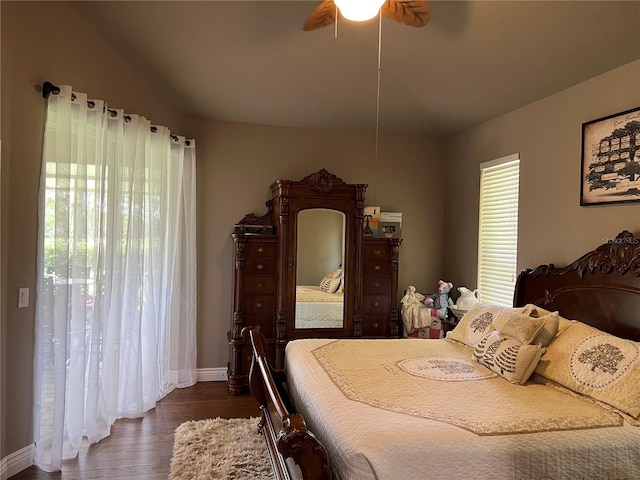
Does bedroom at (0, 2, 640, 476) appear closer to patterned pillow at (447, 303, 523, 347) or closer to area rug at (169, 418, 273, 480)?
patterned pillow at (447, 303, 523, 347)

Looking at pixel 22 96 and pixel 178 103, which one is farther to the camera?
pixel 178 103

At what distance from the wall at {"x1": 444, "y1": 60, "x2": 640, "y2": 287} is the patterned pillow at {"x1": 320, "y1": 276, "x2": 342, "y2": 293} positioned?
A: 1.30 metres

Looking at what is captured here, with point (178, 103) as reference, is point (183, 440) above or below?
below

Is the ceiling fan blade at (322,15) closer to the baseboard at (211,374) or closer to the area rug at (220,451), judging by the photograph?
the area rug at (220,451)

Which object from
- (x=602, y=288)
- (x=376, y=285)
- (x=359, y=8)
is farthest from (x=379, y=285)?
(x=359, y=8)

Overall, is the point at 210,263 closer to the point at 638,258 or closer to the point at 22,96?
the point at 22,96

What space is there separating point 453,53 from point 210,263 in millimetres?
2900

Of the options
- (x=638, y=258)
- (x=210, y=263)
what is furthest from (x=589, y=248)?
(x=210, y=263)

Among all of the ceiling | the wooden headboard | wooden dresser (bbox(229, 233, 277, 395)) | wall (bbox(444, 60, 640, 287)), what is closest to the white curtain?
wooden dresser (bbox(229, 233, 277, 395))

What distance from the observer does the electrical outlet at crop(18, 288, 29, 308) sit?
2.41 meters

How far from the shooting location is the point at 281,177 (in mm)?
4598

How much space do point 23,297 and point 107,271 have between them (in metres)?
0.58

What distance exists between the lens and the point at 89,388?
2.78 metres

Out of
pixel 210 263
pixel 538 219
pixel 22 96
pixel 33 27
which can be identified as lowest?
pixel 210 263
